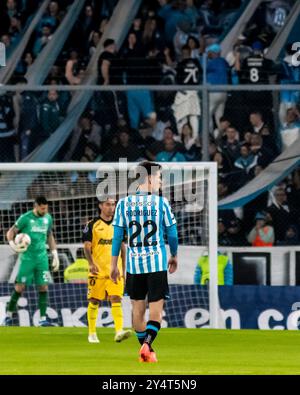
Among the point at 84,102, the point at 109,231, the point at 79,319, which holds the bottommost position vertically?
the point at 79,319

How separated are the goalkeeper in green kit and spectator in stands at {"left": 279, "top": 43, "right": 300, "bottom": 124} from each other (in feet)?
11.6

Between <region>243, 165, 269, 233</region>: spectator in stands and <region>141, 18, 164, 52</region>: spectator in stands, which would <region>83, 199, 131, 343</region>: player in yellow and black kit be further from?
<region>141, 18, 164, 52</region>: spectator in stands

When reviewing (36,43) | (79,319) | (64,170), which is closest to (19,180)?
(64,170)

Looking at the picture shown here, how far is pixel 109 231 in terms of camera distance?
17406mm

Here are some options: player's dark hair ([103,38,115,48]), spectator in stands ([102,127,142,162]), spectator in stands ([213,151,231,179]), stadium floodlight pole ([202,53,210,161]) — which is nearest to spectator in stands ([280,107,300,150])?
spectator in stands ([213,151,231,179])

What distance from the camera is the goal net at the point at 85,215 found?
19.5m

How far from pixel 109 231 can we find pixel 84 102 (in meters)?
2.99

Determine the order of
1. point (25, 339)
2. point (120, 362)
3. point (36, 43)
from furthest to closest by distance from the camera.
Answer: point (36, 43) < point (25, 339) < point (120, 362)

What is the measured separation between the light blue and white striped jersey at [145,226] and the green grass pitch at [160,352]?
94 cm

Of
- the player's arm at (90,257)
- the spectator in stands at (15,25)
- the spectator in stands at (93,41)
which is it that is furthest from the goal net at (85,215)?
the spectator in stands at (15,25)

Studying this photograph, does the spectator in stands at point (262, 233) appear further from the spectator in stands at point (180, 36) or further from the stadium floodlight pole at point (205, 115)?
the spectator in stands at point (180, 36)

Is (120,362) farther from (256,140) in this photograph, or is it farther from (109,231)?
(256,140)

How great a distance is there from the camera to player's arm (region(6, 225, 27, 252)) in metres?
19.3

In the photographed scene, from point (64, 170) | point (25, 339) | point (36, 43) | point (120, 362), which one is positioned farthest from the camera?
point (36, 43)
